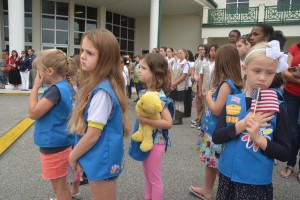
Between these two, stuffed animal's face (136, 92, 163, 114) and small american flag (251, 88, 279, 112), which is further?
stuffed animal's face (136, 92, 163, 114)

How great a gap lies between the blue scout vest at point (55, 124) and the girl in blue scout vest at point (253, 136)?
50.7 inches

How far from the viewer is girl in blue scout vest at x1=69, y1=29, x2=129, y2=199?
5.70ft

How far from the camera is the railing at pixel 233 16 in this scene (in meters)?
18.2

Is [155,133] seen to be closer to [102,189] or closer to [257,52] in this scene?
[102,189]

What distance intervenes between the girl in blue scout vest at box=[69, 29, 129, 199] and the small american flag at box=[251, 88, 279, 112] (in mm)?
849

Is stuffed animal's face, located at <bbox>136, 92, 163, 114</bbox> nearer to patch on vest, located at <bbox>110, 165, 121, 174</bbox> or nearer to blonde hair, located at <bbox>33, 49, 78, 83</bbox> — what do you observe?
patch on vest, located at <bbox>110, 165, 121, 174</bbox>

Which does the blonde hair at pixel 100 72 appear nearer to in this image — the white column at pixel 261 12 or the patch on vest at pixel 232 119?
the patch on vest at pixel 232 119

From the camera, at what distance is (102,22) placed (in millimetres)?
19828

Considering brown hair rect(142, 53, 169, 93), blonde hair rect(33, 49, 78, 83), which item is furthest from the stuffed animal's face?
blonde hair rect(33, 49, 78, 83)

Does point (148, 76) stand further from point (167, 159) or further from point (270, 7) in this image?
point (270, 7)

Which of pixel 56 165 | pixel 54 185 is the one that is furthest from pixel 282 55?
pixel 54 185

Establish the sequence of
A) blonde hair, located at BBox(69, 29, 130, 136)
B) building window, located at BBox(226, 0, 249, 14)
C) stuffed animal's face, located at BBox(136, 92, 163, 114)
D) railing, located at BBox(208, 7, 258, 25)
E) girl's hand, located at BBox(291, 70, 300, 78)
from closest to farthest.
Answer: blonde hair, located at BBox(69, 29, 130, 136), stuffed animal's face, located at BBox(136, 92, 163, 114), girl's hand, located at BBox(291, 70, 300, 78), railing, located at BBox(208, 7, 258, 25), building window, located at BBox(226, 0, 249, 14)

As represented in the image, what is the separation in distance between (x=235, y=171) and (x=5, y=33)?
18.6 m

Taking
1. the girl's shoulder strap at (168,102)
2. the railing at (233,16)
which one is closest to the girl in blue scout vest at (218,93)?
the girl's shoulder strap at (168,102)
